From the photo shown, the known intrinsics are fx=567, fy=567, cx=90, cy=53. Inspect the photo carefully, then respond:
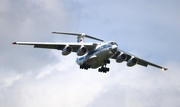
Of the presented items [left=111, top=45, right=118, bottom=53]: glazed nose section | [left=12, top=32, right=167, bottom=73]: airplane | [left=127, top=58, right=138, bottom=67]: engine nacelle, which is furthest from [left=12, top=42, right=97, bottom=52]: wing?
[left=127, top=58, right=138, bottom=67]: engine nacelle

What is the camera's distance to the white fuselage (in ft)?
170

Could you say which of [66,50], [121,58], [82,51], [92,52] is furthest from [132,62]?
[66,50]

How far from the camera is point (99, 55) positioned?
52.6m

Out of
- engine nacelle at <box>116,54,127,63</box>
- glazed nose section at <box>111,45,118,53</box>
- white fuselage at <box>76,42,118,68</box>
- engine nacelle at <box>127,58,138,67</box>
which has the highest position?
glazed nose section at <box>111,45,118,53</box>

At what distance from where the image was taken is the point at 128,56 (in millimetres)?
57219

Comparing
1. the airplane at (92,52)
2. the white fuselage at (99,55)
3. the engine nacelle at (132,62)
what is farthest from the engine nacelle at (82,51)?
the engine nacelle at (132,62)

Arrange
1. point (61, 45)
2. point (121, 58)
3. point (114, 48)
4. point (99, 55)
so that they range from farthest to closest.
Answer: point (121, 58)
point (61, 45)
point (99, 55)
point (114, 48)

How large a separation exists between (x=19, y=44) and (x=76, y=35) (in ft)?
29.2

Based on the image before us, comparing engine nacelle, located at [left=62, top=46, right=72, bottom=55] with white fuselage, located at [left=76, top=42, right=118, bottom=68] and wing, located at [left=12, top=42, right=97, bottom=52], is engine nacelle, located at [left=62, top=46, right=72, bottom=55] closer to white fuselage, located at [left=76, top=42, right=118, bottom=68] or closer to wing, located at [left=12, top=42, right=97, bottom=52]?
wing, located at [left=12, top=42, right=97, bottom=52]

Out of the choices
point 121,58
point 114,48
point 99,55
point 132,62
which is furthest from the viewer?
point 132,62

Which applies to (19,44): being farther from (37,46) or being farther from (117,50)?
(117,50)

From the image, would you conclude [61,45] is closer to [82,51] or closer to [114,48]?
[82,51]

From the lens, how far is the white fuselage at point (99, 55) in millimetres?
51844

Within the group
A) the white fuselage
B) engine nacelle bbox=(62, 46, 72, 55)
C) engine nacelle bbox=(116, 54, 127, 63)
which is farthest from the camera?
engine nacelle bbox=(116, 54, 127, 63)
